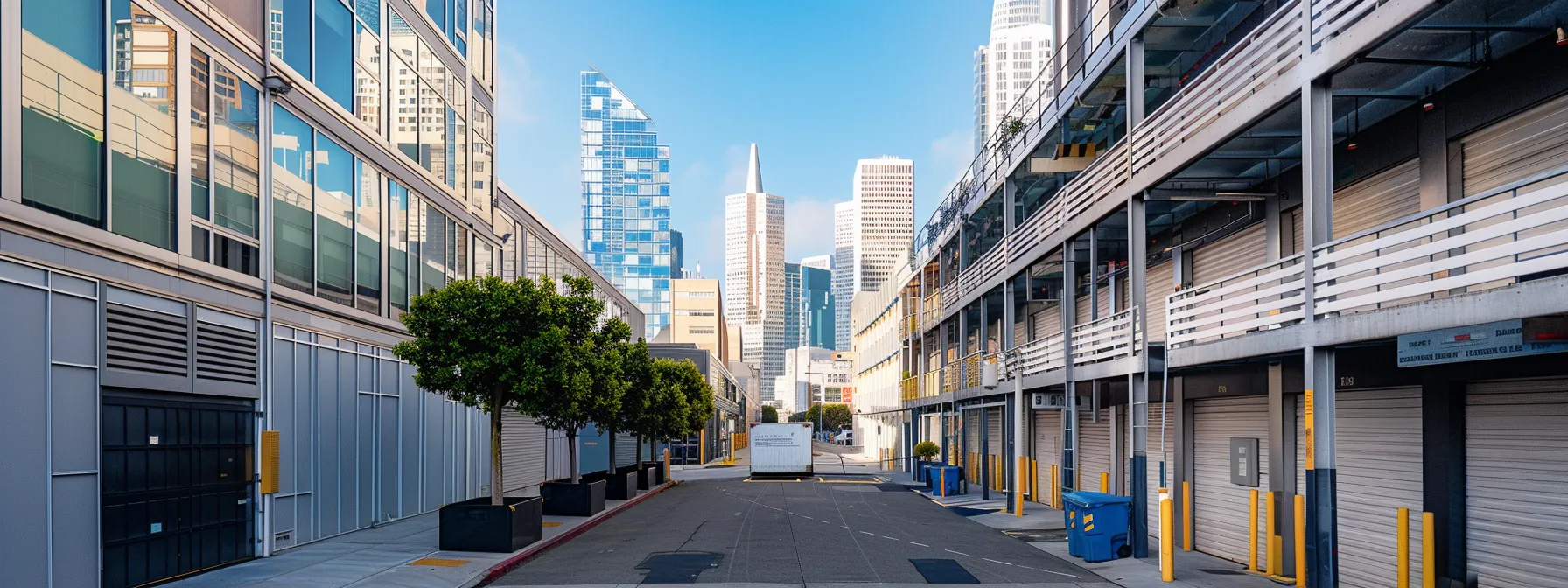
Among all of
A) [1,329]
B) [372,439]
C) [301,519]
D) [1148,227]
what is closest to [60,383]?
[1,329]

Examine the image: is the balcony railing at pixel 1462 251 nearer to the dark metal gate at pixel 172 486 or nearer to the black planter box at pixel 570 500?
the dark metal gate at pixel 172 486

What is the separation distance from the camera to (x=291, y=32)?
1973 cm

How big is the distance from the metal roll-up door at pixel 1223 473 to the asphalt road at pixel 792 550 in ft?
10.4

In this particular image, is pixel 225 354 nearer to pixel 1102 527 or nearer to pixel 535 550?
pixel 535 550

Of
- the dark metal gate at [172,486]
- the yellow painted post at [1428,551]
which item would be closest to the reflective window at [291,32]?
the dark metal gate at [172,486]

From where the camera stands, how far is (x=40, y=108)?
12883 millimetres

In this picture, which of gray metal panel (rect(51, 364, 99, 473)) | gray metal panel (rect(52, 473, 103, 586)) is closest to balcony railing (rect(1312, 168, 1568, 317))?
gray metal panel (rect(51, 364, 99, 473))

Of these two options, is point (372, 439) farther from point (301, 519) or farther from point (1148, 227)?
point (1148, 227)

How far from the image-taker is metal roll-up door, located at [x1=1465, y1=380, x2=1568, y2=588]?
37.4ft

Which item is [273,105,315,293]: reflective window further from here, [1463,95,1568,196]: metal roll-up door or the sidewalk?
[1463,95,1568,196]: metal roll-up door

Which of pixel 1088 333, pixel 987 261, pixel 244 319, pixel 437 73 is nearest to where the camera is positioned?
pixel 244 319

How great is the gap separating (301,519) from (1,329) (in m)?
8.19

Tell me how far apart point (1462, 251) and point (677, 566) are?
11.4 metres

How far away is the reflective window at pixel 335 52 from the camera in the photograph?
68.6ft
